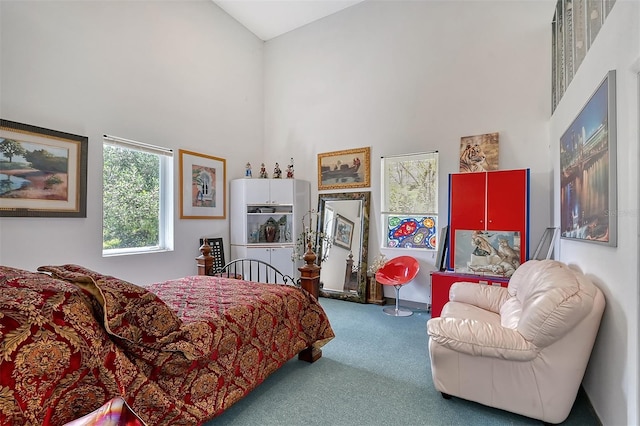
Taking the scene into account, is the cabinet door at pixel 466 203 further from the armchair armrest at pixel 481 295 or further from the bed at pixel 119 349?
the bed at pixel 119 349

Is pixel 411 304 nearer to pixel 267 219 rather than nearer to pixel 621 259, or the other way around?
pixel 267 219

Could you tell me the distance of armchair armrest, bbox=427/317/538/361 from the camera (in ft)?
5.94

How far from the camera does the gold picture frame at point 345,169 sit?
4.86 metres

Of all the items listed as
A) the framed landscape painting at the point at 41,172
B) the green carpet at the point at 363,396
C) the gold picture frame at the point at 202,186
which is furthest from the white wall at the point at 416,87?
the framed landscape painting at the point at 41,172

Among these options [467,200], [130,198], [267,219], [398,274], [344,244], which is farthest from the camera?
[267,219]

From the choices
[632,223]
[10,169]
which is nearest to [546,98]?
[632,223]

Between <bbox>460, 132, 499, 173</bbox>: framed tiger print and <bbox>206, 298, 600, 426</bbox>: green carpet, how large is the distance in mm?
2325

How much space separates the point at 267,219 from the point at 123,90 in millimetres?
2614

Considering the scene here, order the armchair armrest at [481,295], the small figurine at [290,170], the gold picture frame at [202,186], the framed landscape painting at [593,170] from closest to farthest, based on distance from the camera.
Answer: the framed landscape painting at [593,170]
the armchair armrest at [481,295]
the gold picture frame at [202,186]
the small figurine at [290,170]

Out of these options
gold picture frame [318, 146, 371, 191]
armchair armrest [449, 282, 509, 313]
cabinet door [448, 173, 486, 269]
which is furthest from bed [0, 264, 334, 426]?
gold picture frame [318, 146, 371, 191]

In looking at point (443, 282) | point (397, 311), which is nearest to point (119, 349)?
A: point (443, 282)

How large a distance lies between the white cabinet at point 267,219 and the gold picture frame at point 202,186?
0.24m

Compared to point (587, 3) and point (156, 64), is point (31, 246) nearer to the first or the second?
point (156, 64)

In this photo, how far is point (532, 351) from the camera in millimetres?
1789
